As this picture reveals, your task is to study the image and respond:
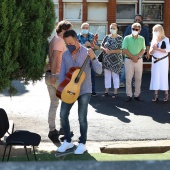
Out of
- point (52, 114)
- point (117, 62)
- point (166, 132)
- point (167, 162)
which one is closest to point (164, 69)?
point (117, 62)

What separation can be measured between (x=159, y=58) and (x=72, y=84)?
5.19 m

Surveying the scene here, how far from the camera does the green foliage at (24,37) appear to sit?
4852 millimetres

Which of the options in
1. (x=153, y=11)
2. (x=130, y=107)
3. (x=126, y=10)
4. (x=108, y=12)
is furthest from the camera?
(x=153, y=11)

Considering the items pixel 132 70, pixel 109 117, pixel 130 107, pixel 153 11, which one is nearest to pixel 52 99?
pixel 109 117

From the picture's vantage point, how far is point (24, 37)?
512 cm

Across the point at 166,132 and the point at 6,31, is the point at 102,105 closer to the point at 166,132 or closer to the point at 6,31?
the point at 166,132

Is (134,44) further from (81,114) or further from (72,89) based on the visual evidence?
(72,89)

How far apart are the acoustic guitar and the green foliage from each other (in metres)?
0.37

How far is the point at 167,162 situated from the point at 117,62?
9.51 metres

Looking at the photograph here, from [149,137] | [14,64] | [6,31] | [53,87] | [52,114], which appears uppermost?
[6,31]

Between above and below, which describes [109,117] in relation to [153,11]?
below

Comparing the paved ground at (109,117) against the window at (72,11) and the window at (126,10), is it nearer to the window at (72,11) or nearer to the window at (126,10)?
the window at (72,11)

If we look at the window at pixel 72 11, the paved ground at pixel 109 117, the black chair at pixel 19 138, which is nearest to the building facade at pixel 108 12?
the window at pixel 72 11

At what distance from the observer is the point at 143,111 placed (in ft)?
A: 29.8
